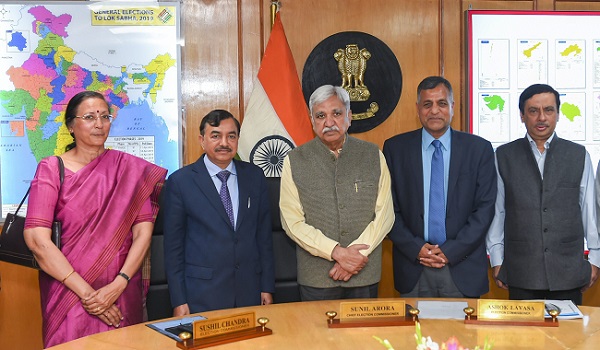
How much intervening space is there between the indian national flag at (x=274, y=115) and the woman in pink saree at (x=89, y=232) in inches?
38.3

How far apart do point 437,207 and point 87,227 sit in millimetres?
1480

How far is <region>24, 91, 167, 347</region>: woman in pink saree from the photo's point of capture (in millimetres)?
2443

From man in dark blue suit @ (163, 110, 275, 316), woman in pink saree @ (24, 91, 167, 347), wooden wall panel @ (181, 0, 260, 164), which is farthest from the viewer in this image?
wooden wall panel @ (181, 0, 260, 164)

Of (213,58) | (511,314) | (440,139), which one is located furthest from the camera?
(213,58)

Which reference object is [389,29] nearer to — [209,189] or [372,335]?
[209,189]

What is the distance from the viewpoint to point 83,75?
3.49 m

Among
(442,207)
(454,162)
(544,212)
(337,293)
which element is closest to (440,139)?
(454,162)

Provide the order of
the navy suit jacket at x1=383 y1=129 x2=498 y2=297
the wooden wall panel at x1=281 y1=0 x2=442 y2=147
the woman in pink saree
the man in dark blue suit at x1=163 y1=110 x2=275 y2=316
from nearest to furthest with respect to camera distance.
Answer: the woman in pink saree → the man in dark blue suit at x1=163 y1=110 x2=275 y2=316 → the navy suit jacket at x1=383 y1=129 x2=498 y2=297 → the wooden wall panel at x1=281 y1=0 x2=442 y2=147

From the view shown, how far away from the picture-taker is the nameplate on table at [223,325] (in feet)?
5.87

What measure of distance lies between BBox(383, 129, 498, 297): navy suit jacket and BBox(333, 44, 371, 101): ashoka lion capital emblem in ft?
3.24

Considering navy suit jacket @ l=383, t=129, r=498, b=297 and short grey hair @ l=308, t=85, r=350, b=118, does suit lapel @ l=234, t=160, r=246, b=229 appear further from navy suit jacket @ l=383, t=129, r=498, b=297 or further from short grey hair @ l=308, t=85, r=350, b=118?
navy suit jacket @ l=383, t=129, r=498, b=297

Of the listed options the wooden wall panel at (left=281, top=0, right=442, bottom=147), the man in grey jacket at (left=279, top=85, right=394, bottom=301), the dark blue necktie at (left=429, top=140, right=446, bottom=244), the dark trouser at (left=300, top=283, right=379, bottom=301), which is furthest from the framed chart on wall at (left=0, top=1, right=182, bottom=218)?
the dark blue necktie at (left=429, top=140, right=446, bottom=244)

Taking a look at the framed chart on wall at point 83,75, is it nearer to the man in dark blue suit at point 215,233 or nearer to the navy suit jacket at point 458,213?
the man in dark blue suit at point 215,233

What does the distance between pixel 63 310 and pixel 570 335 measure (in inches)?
71.9
